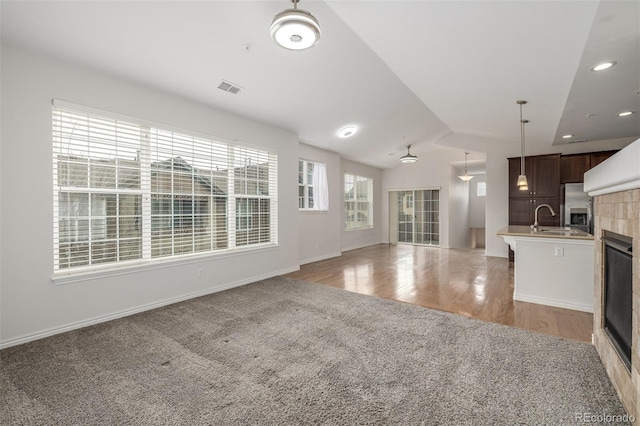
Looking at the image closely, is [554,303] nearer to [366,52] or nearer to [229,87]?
[366,52]

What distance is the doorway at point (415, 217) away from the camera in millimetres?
9180

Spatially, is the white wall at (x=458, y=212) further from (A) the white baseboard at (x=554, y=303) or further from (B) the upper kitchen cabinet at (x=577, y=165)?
(A) the white baseboard at (x=554, y=303)

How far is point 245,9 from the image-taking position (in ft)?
8.55

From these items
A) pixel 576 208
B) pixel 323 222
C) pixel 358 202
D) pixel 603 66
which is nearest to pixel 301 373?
pixel 603 66

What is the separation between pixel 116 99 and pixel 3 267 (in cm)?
197

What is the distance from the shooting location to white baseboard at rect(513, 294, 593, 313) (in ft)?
11.4

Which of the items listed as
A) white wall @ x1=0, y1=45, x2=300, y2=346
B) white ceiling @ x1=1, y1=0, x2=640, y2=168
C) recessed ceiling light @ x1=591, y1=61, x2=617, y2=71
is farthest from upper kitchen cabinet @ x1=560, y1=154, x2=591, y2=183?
white wall @ x1=0, y1=45, x2=300, y2=346

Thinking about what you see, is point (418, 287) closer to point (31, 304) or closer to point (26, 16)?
point (31, 304)

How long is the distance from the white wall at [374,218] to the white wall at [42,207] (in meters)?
5.13

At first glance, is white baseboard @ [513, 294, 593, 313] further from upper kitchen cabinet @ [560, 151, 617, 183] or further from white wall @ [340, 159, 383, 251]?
white wall @ [340, 159, 383, 251]

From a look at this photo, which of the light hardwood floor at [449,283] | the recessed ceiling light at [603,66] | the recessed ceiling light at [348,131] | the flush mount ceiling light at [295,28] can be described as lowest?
the light hardwood floor at [449,283]

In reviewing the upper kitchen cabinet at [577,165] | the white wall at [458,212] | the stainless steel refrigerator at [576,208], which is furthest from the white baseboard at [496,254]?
the upper kitchen cabinet at [577,165]

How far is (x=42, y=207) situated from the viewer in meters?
2.80

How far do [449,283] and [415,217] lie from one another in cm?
500
